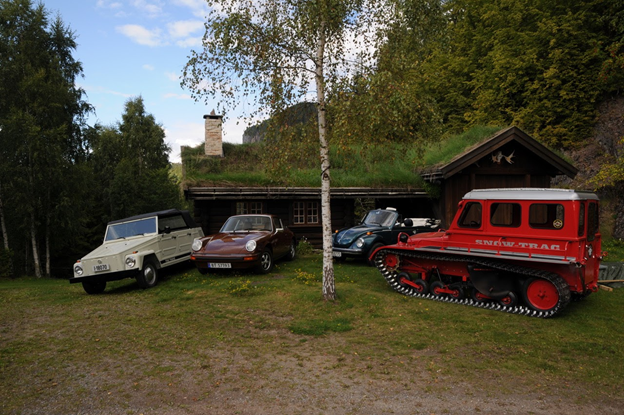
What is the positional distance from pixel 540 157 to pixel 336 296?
1148 cm

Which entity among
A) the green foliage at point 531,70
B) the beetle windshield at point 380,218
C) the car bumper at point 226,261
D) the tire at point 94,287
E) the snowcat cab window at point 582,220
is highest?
the green foliage at point 531,70

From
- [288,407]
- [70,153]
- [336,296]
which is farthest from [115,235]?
[70,153]

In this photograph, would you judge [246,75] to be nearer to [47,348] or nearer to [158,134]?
[47,348]

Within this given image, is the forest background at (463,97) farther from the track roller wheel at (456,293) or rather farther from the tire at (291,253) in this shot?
the tire at (291,253)

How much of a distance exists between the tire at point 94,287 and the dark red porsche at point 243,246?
246 centimetres

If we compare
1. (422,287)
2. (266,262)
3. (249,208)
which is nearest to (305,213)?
(249,208)

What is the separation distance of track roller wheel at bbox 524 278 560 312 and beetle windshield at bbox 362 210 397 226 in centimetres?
570

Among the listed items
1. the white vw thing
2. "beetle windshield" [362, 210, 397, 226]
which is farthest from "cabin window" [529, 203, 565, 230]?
the white vw thing

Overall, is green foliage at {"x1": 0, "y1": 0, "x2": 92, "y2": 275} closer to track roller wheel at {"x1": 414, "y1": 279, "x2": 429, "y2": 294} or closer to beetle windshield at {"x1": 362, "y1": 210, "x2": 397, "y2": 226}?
beetle windshield at {"x1": 362, "y1": 210, "x2": 397, "y2": 226}

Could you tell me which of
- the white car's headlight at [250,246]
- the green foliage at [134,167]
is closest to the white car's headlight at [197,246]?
the white car's headlight at [250,246]

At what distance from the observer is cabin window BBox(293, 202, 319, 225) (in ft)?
58.5

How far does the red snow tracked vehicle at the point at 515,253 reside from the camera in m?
7.63

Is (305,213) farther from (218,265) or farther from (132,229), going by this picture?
(132,229)

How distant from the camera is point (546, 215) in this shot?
26.3 feet
